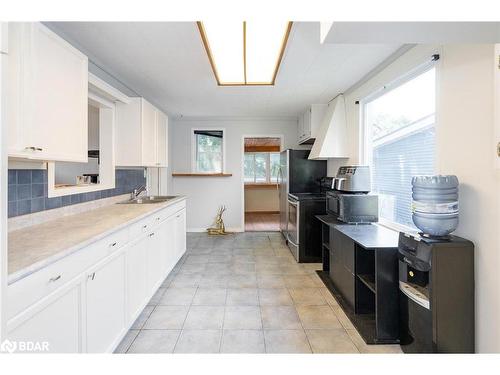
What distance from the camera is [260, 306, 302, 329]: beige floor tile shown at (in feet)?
7.20

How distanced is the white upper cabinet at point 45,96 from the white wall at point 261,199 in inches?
258

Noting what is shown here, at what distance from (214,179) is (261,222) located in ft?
6.36

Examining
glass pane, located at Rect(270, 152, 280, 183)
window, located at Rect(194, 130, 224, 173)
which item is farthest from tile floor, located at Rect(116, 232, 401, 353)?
glass pane, located at Rect(270, 152, 280, 183)

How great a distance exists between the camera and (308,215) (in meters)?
3.82

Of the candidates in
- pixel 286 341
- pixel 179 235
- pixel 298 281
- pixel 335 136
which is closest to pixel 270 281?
pixel 298 281

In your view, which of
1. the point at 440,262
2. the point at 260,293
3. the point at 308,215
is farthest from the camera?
the point at 308,215

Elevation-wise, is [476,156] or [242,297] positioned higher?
[476,156]

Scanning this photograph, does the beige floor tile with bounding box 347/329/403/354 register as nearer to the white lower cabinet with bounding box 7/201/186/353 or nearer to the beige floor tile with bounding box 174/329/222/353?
the beige floor tile with bounding box 174/329/222/353

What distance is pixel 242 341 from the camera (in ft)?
6.50

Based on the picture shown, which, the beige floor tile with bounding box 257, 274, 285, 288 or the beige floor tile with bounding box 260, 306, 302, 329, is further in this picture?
the beige floor tile with bounding box 257, 274, 285, 288

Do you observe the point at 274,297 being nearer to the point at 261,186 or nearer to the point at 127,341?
the point at 127,341
